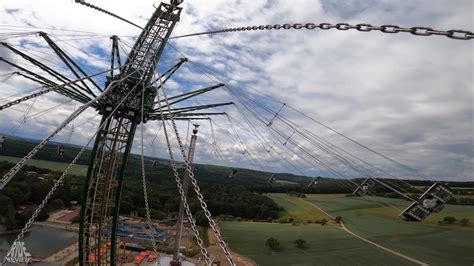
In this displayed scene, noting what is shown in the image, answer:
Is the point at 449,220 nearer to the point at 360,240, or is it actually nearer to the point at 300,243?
the point at 360,240

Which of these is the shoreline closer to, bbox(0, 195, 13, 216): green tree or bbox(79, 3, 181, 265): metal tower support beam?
bbox(0, 195, 13, 216): green tree

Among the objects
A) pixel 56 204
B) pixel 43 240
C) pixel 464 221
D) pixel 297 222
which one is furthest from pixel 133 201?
pixel 464 221

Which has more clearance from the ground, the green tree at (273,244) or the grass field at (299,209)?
the grass field at (299,209)

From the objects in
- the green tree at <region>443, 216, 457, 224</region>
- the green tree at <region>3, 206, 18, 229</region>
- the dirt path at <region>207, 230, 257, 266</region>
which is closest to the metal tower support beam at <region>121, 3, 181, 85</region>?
the dirt path at <region>207, 230, 257, 266</region>

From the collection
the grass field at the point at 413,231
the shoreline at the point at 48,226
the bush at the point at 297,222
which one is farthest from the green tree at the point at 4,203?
the grass field at the point at 413,231

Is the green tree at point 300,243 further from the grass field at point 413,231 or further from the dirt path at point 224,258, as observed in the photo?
the grass field at point 413,231

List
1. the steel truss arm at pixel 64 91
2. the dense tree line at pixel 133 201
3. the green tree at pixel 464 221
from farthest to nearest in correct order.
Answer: the green tree at pixel 464 221 → the dense tree line at pixel 133 201 → the steel truss arm at pixel 64 91

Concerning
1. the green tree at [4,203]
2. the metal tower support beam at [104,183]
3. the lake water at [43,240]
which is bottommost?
the lake water at [43,240]

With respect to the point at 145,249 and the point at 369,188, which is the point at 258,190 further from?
the point at 369,188

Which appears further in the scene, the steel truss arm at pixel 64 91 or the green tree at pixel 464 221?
the green tree at pixel 464 221
